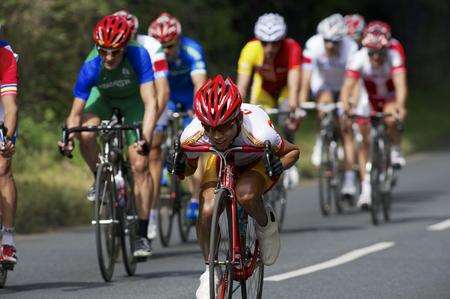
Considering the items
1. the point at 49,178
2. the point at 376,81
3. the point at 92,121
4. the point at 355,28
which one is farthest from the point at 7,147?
the point at 355,28

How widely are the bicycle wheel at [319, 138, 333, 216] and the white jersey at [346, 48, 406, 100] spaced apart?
79cm

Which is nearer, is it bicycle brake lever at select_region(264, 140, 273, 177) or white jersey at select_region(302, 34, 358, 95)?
bicycle brake lever at select_region(264, 140, 273, 177)

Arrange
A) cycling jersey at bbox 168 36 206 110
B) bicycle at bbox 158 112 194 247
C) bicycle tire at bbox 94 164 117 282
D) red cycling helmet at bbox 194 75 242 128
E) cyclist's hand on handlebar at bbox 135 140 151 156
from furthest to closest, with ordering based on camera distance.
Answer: cycling jersey at bbox 168 36 206 110 < bicycle at bbox 158 112 194 247 < cyclist's hand on handlebar at bbox 135 140 151 156 < bicycle tire at bbox 94 164 117 282 < red cycling helmet at bbox 194 75 242 128

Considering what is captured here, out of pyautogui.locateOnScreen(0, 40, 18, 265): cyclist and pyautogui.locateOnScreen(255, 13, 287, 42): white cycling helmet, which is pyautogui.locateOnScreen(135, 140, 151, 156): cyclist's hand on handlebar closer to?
pyautogui.locateOnScreen(0, 40, 18, 265): cyclist

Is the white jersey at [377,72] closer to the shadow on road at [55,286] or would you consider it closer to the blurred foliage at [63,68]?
the blurred foliage at [63,68]

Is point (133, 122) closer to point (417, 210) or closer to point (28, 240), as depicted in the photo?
point (28, 240)

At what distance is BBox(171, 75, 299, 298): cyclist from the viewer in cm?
896

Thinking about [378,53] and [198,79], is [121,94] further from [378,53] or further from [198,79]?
[378,53]

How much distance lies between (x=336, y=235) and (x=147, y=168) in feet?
10.8

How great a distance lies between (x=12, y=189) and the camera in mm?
11094

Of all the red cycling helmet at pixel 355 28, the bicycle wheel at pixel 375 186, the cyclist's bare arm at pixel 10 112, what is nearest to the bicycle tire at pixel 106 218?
the cyclist's bare arm at pixel 10 112

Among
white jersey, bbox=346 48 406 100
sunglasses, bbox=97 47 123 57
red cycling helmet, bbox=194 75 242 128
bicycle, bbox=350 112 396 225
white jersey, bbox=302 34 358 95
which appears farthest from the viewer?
white jersey, bbox=302 34 358 95

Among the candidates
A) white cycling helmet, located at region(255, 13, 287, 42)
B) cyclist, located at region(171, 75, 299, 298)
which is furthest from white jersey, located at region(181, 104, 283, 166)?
white cycling helmet, located at region(255, 13, 287, 42)

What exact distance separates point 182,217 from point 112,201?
3212 millimetres
